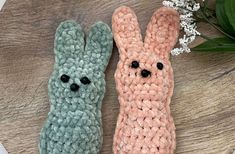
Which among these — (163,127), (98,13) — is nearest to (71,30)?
(98,13)

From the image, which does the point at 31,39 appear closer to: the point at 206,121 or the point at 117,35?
the point at 117,35

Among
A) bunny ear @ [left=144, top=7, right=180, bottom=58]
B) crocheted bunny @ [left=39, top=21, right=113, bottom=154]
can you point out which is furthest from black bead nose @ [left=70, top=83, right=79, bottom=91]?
Answer: bunny ear @ [left=144, top=7, right=180, bottom=58]

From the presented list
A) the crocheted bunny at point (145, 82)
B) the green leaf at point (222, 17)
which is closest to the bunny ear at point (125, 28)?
the crocheted bunny at point (145, 82)

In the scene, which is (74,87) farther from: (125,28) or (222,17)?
(222,17)

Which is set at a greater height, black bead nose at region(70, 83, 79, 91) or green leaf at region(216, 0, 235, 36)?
green leaf at region(216, 0, 235, 36)

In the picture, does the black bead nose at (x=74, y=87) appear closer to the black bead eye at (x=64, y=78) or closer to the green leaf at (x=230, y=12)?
the black bead eye at (x=64, y=78)

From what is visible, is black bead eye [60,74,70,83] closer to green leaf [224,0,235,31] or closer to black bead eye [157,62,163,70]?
black bead eye [157,62,163,70]
